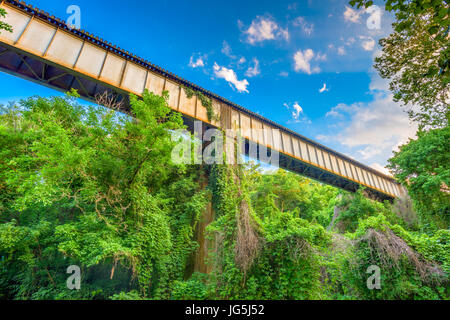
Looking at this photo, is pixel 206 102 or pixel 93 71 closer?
pixel 93 71

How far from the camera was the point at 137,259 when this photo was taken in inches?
288

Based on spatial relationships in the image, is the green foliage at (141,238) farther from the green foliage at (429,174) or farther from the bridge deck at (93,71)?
the green foliage at (429,174)

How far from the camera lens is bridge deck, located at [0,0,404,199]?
8461mm

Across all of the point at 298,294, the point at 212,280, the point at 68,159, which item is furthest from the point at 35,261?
the point at 298,294

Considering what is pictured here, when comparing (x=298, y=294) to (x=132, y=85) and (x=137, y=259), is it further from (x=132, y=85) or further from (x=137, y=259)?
(x=132, y=85)

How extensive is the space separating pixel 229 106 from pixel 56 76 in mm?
9641

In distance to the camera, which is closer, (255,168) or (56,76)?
(56,76)

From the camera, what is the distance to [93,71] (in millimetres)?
9562

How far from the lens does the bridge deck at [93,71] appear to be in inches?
333

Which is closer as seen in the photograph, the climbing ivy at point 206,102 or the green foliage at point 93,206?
the green foliage at point 93,206

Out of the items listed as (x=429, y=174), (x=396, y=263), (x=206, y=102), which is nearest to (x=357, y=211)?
(x=429, y=174)

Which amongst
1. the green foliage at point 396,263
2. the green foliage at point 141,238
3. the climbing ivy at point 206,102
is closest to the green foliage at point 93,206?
the green foliage at point 141,238

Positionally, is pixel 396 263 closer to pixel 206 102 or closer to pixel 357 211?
pixel 206 102

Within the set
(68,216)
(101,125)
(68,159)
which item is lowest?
(68,216)
